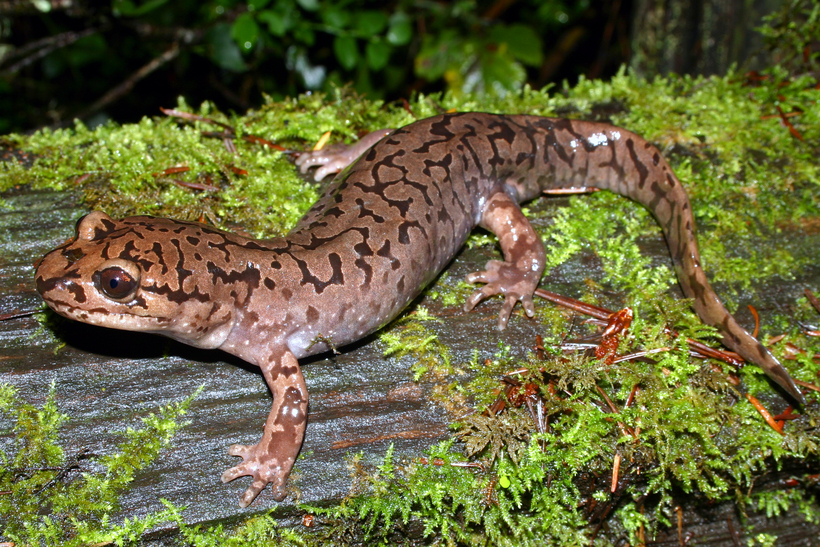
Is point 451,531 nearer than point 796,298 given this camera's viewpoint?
Yes

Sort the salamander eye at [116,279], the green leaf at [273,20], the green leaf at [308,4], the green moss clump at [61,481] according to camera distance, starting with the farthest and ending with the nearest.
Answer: the green leaf at [308,4] < the green leaf at [273,20] < the salamander eye at [116,279] < the green moss clump at [61,481]

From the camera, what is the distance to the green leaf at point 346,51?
638cm

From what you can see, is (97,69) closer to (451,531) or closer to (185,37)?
(185,37)

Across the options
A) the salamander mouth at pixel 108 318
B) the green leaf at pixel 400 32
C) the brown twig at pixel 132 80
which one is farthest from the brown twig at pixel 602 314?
the brown twig at pixel 132 80

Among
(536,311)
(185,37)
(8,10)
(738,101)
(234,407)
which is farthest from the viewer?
(185,37)

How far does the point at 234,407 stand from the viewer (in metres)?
3.38

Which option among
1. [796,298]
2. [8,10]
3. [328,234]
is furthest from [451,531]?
[8,10]

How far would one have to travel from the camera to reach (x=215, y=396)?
3.40 metres

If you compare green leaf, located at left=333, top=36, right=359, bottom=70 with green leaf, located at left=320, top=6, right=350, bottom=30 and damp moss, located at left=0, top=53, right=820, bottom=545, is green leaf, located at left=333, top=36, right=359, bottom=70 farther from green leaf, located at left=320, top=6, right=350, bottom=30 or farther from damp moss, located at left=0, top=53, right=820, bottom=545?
damp moss, located at left=0, top=53, right=820, bottom=545

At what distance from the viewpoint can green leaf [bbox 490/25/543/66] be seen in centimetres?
701

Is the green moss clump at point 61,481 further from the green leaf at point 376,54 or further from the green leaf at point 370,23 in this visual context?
the green leaf at point 370,23

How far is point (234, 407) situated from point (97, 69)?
703 centimetres

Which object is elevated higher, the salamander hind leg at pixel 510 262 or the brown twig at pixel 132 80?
the brown twig at pixel 132 80

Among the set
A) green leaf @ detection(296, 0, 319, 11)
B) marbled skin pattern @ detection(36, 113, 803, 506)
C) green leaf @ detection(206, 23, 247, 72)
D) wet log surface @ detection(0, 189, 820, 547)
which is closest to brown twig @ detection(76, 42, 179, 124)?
green leaf @ detection(206, 23, 247, 72)
